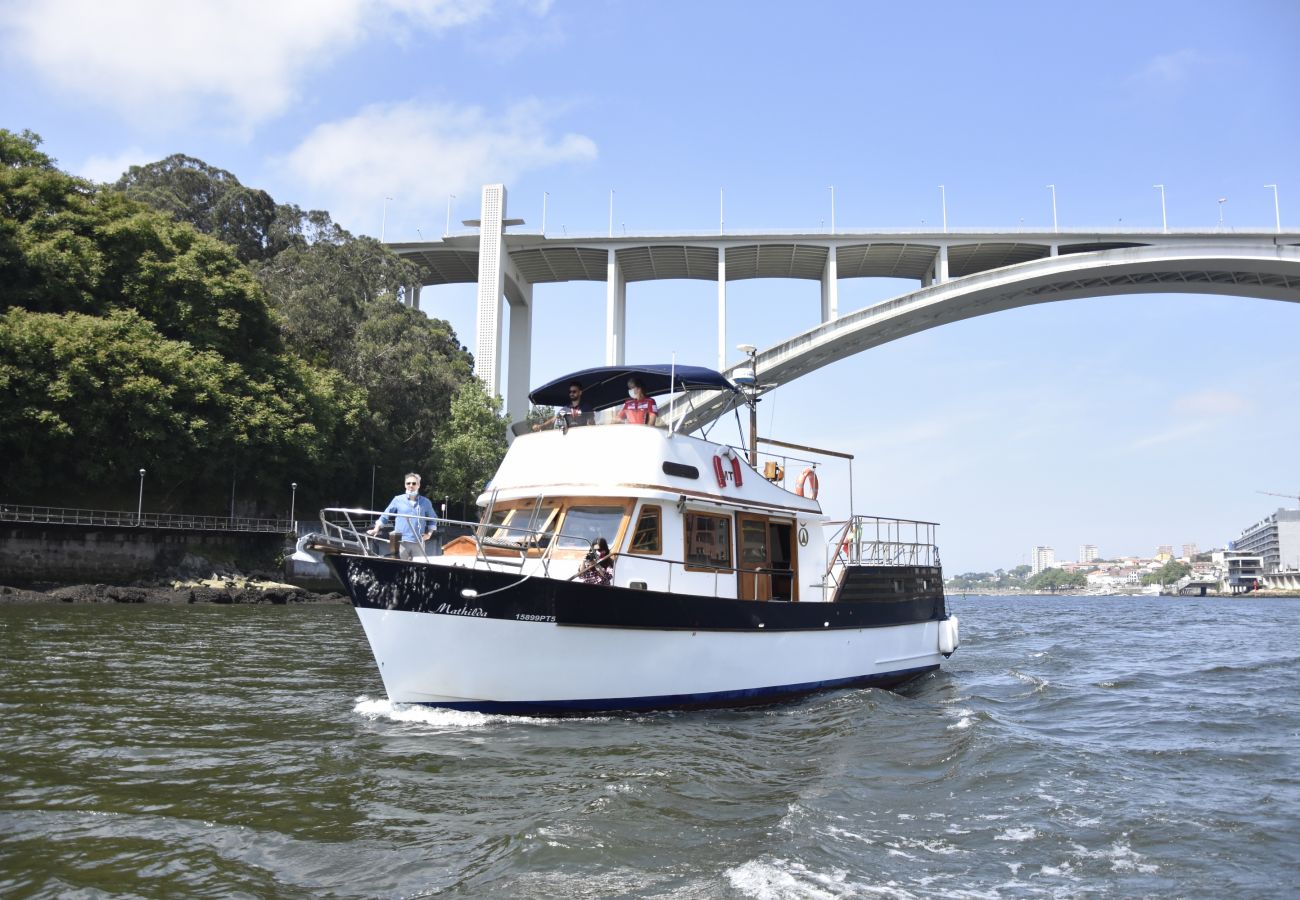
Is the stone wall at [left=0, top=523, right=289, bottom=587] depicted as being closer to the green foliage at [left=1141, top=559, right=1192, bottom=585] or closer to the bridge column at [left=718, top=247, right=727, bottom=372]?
the bridge column at [left=718, top=247, right=727, bottom=372]

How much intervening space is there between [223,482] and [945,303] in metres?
34.8

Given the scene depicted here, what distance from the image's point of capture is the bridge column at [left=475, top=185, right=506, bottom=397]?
4669 centimetres

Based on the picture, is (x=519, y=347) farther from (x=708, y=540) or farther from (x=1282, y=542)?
(x=1282, y=542)

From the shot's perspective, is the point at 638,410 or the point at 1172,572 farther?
the point at 1172,572

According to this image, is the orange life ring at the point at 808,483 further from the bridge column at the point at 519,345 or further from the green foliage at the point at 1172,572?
the green foliage at the point at 1172,572

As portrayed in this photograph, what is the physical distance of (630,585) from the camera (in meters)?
9.37

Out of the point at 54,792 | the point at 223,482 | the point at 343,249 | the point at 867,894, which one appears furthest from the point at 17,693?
the point at 343,249

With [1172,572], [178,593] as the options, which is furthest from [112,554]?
[1172,572]

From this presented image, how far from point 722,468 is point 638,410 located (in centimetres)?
124

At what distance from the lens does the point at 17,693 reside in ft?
30.4

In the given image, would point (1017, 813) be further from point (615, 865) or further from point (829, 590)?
point (829, 590)

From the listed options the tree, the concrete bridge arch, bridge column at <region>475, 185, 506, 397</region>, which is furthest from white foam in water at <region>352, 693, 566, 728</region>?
the tree

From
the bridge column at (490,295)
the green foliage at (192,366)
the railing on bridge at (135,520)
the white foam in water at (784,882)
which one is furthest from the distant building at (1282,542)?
the white foam in water at (784,882)

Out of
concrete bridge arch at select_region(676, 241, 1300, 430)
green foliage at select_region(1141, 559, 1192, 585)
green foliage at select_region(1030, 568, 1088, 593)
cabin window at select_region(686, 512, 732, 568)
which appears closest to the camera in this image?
cabin window at select_region(686, 512, 732, 568)
